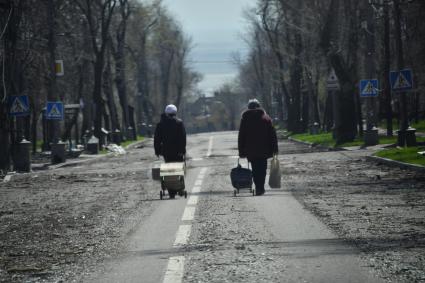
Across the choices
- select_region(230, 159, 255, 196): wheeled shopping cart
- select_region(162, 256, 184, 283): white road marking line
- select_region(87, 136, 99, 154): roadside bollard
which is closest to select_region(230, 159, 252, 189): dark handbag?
select_region(230, 159, 255, 196): wheeled shopping cart

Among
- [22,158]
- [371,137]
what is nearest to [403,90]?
[371,137]

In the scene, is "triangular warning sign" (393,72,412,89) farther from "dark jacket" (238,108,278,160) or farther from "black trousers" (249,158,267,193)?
"black trousers" (249,158,267,193)

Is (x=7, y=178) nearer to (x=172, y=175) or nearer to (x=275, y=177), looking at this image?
(x=275, y=177)

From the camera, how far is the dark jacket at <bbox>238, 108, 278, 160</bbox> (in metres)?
19.0

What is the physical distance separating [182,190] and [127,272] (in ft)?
30.5

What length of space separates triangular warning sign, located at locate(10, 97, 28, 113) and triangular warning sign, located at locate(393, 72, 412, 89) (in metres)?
13.1

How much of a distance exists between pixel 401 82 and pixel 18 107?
44.4ft

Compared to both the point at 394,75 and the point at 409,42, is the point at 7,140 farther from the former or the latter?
the point at 409,42

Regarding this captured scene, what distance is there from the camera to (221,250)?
1081cm

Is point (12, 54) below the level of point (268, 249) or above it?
above

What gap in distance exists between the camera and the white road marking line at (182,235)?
38.4 ft

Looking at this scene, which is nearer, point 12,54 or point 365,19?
point 12,54

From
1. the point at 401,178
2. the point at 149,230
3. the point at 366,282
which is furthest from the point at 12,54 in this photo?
the point at 366,282

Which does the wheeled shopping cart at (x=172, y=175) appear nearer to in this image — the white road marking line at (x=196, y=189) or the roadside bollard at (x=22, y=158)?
the white road marking line at (x=196, y=189)
